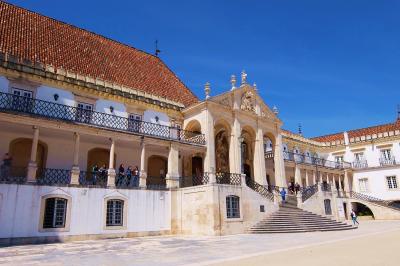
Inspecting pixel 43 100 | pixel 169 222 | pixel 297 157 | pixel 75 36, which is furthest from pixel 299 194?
pixel 75 36

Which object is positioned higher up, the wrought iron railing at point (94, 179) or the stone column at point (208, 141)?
the stone column at point (208, 141)

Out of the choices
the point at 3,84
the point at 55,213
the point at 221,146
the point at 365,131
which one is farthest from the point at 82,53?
the point at 365,131

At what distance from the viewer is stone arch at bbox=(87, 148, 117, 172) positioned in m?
18.8

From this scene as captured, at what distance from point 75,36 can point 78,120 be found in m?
8.52

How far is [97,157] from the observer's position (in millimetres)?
19359

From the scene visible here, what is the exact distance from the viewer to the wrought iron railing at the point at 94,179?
53.6 feet

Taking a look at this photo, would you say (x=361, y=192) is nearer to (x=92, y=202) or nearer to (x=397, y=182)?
(x=397, y=182)

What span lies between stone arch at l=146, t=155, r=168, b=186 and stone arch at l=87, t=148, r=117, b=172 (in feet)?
8.46

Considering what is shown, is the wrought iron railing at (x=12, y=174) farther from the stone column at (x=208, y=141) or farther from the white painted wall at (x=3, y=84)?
the stone column at (x=208, y=141)

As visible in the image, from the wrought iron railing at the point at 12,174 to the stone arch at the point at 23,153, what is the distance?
0.52 feet

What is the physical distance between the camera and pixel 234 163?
22.0m

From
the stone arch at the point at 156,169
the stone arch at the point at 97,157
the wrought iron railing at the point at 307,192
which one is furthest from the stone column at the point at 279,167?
the stone arch at the point at 97,157

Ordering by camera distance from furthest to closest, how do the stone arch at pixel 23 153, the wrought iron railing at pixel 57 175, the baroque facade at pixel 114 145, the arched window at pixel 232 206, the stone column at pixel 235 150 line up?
the stone column at pixel 235 150
the arched window at pixel 232 206
the stone arch at pixel 23 153
the wrought iron railing at pixel 57 175
the baroque facade at pixel 114 145

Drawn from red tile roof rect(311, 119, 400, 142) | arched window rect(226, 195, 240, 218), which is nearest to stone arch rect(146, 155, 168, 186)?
arched window rect(226, 195, 240, 218)
